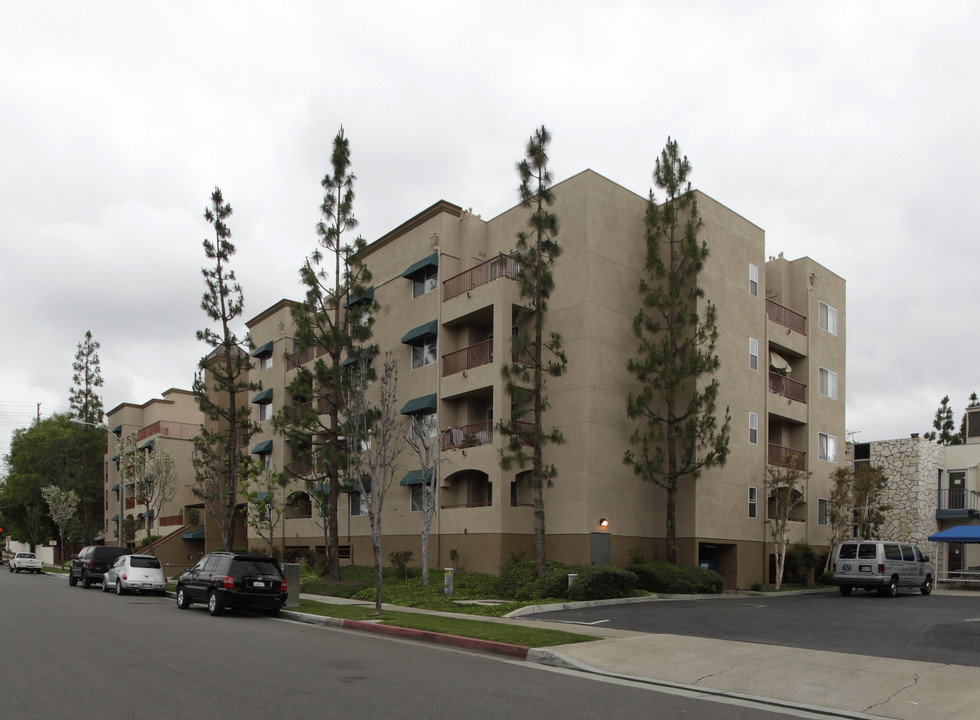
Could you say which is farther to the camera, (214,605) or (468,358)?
(468,358)

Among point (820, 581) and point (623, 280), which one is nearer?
point (623, 280)

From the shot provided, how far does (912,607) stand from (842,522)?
1188 cm

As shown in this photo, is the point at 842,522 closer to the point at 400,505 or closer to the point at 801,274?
the point at 801,274

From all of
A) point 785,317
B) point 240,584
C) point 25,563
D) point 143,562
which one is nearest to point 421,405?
point 143,562

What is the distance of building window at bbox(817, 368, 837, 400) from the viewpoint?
39.0 meters

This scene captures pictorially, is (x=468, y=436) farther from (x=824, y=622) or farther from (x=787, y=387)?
(x=787, y=387)

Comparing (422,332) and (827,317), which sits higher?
(827,317)

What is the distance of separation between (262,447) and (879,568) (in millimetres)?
32073

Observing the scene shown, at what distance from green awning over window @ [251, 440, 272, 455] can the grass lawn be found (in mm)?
24457

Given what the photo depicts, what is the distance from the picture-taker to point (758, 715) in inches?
385

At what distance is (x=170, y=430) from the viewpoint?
6494 cm

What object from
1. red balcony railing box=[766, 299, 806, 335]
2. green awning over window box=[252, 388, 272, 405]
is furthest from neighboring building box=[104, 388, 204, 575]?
red balcony railing box=[766, 299, 806, 335]

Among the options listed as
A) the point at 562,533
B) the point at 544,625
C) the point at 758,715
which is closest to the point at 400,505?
the point at 562,533

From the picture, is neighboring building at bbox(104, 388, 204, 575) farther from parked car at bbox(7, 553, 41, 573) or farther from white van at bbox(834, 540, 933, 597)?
white van at bbox(834, 540, 933, 597)
